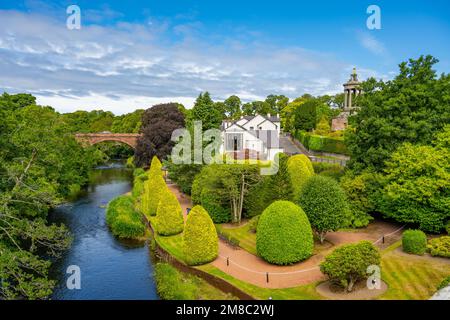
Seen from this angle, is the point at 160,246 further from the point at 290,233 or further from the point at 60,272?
the point at 290,233

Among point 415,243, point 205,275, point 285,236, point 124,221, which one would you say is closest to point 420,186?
point 415,243

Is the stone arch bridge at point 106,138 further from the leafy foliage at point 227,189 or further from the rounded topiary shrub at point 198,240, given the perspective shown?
the rounded topiary shrub at point 198,240

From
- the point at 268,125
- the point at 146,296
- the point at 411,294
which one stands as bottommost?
the point at 146,296

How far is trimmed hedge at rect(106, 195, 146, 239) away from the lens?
1260 inches

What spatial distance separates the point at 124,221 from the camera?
32562 millimetres

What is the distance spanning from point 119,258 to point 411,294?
734 inches

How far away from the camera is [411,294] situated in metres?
18.7

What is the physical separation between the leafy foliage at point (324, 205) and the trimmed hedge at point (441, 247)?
5.27 m

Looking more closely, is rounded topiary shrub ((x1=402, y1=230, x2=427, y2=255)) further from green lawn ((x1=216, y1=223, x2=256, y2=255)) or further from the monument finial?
the monument finial

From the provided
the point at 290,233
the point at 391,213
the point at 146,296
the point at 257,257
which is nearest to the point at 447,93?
the point at 391,213

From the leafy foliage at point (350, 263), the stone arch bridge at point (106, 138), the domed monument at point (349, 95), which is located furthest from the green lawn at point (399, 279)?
the stone arch bridge at point (106, 138)

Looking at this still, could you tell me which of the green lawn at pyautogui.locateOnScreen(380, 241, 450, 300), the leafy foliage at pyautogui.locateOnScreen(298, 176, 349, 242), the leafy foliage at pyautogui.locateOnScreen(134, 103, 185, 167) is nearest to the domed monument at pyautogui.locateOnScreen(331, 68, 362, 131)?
the leafy foliage at pyautogui.locateOnScreen(134, 103, 185, 167)

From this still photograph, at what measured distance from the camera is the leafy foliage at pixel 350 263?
61.2 ft

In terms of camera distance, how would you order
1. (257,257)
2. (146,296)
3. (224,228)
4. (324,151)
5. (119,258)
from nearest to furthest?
(146,296), (257,257), (119,258), (224,228), (324,151)
